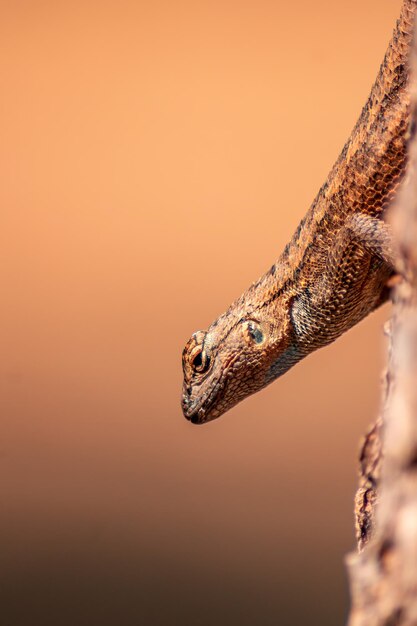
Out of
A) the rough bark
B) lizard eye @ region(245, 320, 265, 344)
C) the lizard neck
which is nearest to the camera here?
the rough bark

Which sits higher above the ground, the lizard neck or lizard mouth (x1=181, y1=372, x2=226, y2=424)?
the lizard neck

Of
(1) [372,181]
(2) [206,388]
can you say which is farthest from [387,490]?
(2) [206,388]

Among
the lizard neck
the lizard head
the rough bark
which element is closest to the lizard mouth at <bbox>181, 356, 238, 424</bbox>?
the lizard head

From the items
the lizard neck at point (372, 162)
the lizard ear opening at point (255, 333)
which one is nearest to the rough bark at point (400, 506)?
the lizard neck at point (372, 162)

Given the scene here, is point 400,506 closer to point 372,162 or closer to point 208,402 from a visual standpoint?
point 372,162

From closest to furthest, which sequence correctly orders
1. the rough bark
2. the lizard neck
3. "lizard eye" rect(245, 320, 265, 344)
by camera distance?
the rough bark, the lizard neck, "lizard eye" rect(245, 320, 265, 344)

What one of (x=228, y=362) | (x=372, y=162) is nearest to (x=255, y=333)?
(x=228, y=362)

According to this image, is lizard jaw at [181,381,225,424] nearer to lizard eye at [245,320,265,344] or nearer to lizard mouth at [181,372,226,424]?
lizard mouth at [181,372,226,424]
